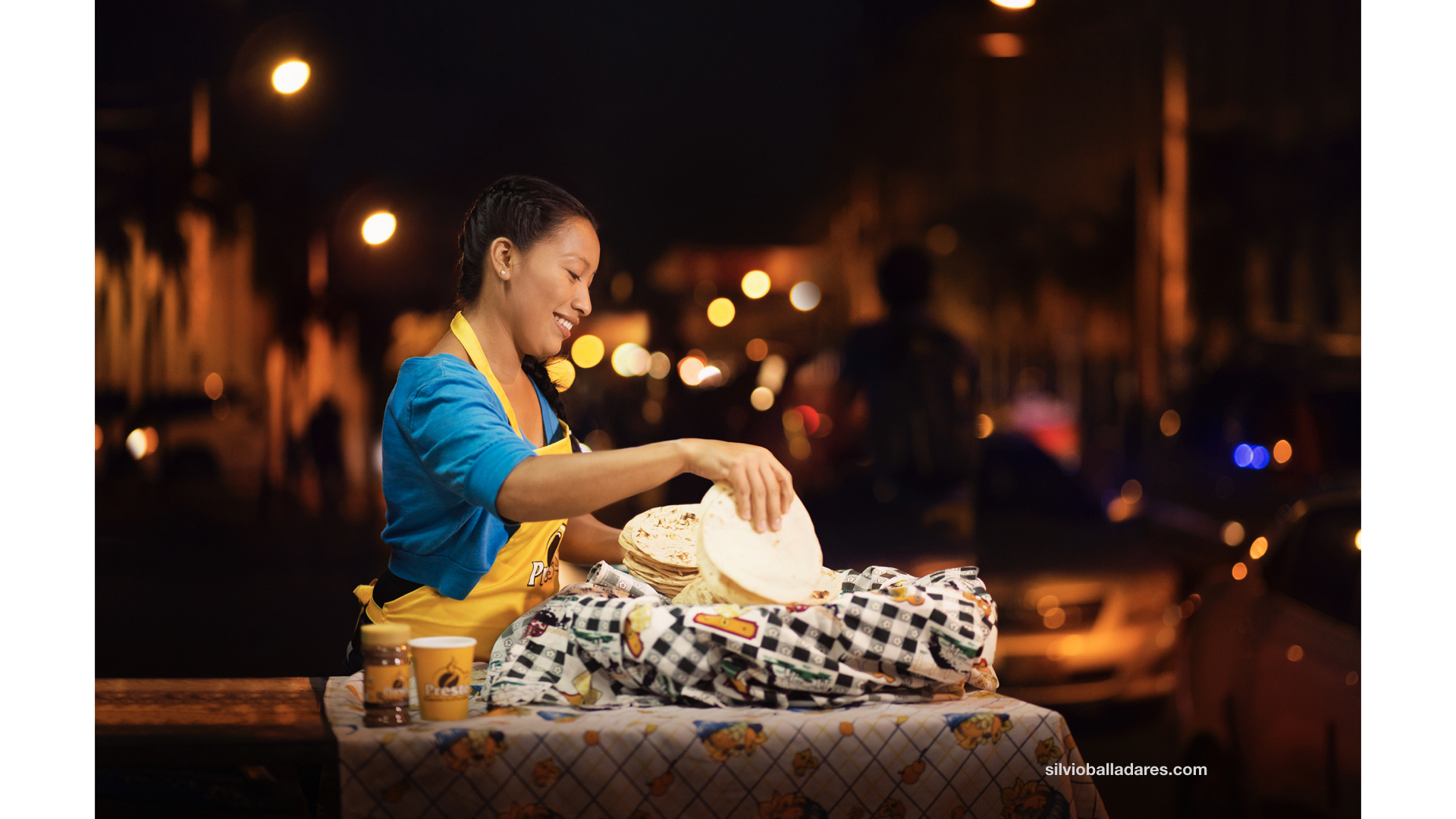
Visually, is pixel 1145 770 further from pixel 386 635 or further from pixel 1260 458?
pixel 386 635

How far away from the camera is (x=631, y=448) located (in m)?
1.73

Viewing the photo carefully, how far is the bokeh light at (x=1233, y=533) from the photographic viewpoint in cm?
380

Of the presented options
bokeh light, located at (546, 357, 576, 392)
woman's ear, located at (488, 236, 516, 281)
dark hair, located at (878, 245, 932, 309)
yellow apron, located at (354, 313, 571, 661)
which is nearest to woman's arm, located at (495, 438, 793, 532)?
yellow apron, located at (354, 313, 571, 661)

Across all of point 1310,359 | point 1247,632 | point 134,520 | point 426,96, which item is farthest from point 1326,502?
point 134,520

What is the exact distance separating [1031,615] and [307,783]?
8.31ft

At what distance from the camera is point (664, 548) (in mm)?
Result: 2104

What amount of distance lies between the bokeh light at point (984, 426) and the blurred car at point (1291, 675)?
0.98 metres

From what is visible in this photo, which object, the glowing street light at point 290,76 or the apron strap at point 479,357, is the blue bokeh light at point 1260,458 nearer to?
the apron strap at point 479,357

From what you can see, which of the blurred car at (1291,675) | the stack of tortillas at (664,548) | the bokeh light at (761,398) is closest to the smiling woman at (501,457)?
the stack of tortillas at (664,548)

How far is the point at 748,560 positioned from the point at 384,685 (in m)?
0.60

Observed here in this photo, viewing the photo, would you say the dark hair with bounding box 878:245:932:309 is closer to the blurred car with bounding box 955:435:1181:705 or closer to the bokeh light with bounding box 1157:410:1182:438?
Answer: the blurred car with bounding box 955:435:1181:705

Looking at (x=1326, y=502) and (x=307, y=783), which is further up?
(x=1326, y=502)
